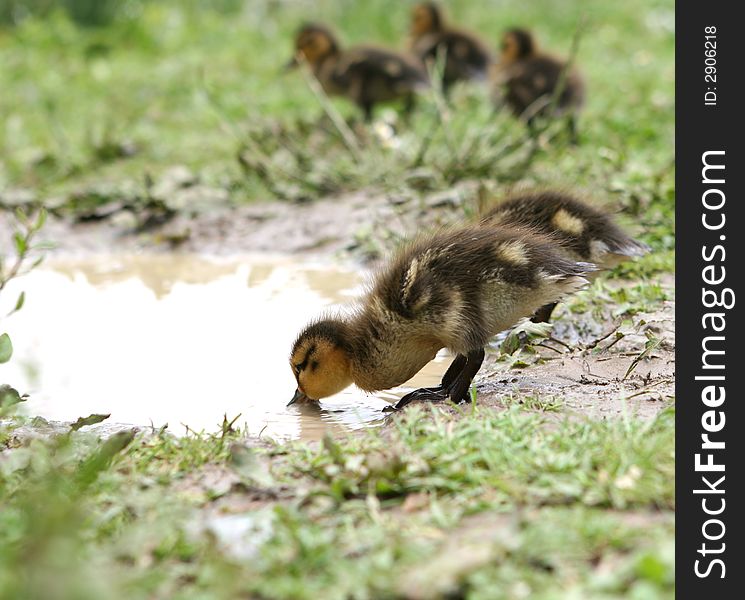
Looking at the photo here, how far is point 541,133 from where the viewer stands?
696 centimetres

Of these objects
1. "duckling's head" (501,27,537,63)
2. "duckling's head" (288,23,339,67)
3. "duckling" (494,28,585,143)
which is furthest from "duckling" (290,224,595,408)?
"duckling's head" (288,23,339,67)

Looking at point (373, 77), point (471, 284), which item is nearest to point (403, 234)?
point (471, 284)

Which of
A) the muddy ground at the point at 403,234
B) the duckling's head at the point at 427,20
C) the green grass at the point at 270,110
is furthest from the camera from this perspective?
the duckling's head at the point at 427,20

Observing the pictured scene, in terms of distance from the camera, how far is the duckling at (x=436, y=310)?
12.3ft

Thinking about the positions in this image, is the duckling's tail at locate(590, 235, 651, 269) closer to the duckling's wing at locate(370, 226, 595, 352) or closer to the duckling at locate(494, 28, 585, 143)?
the duckling's wing at locate(370, 226, 595, 352)

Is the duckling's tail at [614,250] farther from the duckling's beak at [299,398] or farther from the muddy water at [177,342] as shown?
the duckling's beak at [299,398]

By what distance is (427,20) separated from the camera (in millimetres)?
10383

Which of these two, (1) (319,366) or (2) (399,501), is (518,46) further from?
(2) (399,501)

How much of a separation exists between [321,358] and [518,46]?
544 centimetres

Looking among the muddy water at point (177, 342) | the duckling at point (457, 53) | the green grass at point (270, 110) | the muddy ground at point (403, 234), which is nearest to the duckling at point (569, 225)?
the muddy ground at point (403, 234)

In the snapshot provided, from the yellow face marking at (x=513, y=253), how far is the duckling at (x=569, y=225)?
0.39 m

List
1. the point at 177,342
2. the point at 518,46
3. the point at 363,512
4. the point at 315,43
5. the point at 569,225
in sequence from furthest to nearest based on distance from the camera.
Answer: the point at 315,43 < the point at 518,46 < the point at 177,342 < the point at 569,225 < the point at 363,512

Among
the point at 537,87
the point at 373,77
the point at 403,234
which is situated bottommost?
the point at 403,234

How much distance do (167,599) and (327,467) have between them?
0.75 meters
